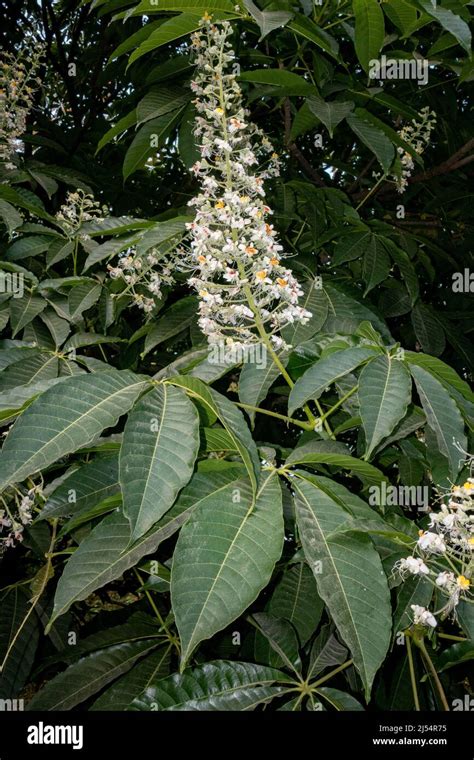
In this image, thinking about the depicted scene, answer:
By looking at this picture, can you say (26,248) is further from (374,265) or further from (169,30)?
(374,265)

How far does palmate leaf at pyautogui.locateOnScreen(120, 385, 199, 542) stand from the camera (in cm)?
112

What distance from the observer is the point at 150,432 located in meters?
1.24

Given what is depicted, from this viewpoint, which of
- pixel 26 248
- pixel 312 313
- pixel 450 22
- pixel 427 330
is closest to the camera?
pixel 450 22

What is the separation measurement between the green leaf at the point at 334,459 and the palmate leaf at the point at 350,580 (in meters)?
0.08

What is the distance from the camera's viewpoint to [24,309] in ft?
6.88

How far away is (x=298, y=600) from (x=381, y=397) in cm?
65

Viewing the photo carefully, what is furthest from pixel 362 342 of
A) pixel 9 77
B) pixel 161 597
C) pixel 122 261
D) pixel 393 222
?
pixel 9 77

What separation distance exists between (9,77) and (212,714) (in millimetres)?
2539

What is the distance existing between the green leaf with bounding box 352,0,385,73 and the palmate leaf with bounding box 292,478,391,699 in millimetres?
1269

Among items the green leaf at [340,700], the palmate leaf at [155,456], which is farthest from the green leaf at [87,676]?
the palmate leaf at [155,456]

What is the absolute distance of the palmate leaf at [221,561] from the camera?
3.47 ft

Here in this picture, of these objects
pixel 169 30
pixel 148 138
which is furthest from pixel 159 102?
pixel 169 30

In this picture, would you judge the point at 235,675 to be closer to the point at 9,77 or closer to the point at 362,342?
the point at 362,342

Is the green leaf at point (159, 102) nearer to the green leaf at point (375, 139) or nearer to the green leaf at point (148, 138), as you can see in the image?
the green leaf at point (148, 138)
